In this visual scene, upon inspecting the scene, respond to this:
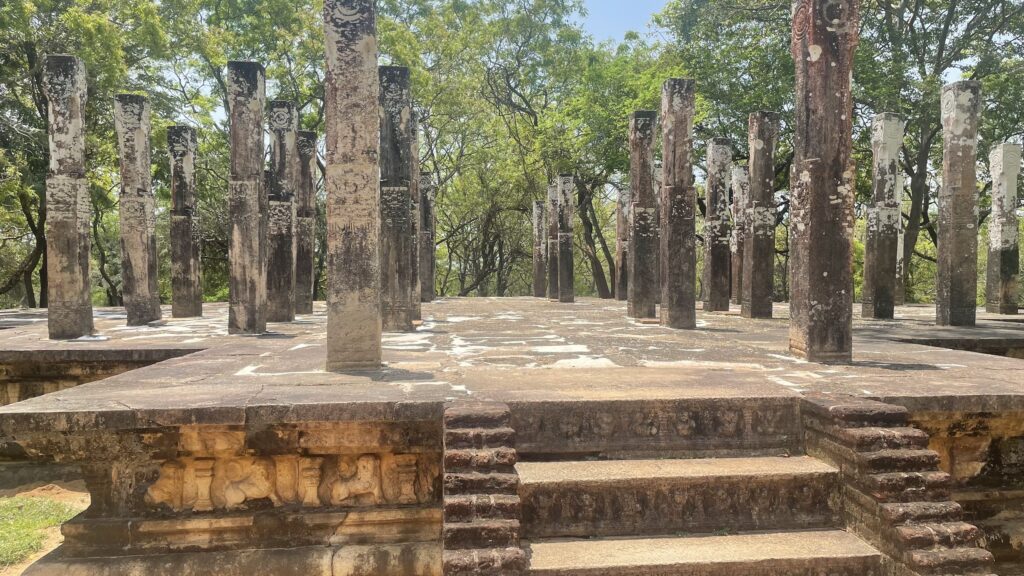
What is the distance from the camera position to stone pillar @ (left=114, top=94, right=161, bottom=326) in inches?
362

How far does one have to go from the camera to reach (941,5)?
14969mm

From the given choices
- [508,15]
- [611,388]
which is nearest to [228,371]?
[611,388]

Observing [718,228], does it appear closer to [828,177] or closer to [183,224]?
[828,177]

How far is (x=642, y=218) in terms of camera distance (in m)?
10.1

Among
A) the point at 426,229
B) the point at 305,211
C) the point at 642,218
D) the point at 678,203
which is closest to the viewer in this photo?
the point at 678,203

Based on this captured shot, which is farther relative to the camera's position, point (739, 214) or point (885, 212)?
point (739, 214)

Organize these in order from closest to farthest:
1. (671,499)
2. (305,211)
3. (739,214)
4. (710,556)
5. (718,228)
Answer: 1. (710,556)
2. (671,499)
3. (305,211)
4. (718,228)
5. (739,214)

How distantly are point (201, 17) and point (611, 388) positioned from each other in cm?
1986

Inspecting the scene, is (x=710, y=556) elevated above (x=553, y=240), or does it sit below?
below

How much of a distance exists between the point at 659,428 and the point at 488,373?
1399mm

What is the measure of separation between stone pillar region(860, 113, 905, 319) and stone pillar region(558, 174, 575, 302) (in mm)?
7197

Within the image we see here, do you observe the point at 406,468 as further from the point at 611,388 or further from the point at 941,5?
the point at 941,5

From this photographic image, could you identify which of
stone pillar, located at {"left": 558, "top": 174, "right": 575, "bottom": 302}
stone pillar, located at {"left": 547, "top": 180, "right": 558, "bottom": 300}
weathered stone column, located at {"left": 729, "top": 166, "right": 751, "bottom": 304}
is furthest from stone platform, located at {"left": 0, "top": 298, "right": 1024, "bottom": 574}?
stone pillar, located at {"left": 547, "top": 180, "right": 558, "bottom": 300}

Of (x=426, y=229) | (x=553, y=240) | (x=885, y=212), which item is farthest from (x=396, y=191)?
(x=553, y=240)
